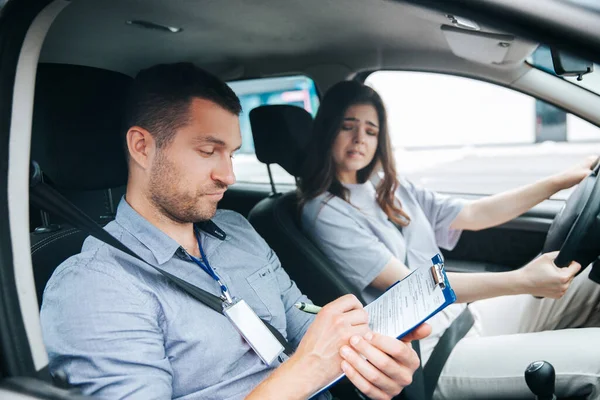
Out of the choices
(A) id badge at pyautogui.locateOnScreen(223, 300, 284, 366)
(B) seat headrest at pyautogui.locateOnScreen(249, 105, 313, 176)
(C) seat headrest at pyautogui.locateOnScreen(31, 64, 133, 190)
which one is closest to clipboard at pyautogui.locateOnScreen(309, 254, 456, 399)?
(A) id badge at pyautogui.locateOnScreen(223, 300, 284, 366)

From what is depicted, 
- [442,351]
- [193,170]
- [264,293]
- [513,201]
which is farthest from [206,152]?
[513,201]

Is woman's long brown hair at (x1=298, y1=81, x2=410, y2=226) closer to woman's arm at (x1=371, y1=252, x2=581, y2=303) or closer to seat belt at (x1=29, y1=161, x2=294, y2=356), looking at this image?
woman's arm at (x1=371, y1=252, x2=581, y2=303)

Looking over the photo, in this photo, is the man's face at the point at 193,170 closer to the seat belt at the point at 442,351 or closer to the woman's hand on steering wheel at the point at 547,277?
the seat belt at the point at 442,351

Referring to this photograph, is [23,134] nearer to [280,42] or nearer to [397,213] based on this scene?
[280,42]

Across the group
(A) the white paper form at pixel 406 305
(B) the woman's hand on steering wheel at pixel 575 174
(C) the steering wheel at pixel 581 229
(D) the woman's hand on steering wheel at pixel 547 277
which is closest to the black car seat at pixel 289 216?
(A) the white paper form at pixel 406 305

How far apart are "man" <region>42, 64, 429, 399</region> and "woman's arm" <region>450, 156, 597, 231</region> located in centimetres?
97

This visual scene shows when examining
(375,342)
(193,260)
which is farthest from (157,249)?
(375,342)

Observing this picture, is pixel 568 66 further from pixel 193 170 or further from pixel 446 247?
pixel 446 247

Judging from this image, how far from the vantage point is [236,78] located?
7.45ft

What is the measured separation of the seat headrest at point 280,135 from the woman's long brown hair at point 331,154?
7cm

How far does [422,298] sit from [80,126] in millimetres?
847

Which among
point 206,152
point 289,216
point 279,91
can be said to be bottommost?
point 289,216

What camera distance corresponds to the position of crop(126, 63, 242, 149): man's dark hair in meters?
1.18

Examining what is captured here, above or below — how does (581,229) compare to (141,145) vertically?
below
